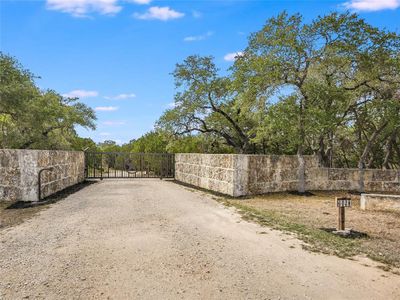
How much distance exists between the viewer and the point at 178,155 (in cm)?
2027

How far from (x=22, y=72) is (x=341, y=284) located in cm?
1874

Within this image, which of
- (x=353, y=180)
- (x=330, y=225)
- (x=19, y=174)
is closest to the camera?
(x=330, y=225)

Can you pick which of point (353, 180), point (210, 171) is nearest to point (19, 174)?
point (210, 171)

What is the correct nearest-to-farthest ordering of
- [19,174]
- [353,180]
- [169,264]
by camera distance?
[169,264] < [19,174] < [353,180]

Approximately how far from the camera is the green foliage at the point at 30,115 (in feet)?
54.7

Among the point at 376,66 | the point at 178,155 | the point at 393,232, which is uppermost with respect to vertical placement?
the point at 376,66

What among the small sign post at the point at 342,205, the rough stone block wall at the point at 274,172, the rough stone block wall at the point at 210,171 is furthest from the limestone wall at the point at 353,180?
the small sign post at the point at 342,205

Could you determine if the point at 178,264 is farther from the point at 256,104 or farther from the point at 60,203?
the point at 256,104

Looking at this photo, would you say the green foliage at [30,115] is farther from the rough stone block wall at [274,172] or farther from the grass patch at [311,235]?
the grass patch at [311,235]

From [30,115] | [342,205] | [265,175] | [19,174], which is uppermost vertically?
[30,115]

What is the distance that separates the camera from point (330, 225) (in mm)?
7562

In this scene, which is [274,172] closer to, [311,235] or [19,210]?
[311,235]

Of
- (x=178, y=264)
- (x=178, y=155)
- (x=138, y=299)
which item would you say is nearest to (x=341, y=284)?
(x=178, y=264)

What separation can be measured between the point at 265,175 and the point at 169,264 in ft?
30.4
